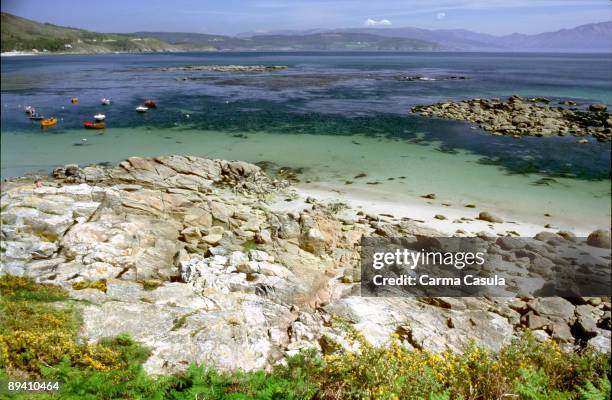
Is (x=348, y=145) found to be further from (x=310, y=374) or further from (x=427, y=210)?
(x=310, y=374)

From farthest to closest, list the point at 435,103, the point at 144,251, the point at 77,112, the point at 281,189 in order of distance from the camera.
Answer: the point at 435,103
the point at 77,112
the point at 281,189
the point at 144,251

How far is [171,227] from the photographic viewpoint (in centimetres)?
1479

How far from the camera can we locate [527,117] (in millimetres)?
40594

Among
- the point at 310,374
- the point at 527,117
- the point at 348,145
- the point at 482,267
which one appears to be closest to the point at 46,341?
the point at 310,374

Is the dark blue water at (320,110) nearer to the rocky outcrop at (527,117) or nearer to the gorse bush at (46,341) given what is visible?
the rocky outcrop at (527,117)

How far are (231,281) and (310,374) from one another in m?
4.93

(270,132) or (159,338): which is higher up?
(270,132)

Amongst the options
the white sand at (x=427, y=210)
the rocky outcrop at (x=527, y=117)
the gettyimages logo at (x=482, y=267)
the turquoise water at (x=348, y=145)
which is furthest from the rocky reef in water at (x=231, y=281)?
the rocky outcrop at (x=527, y=117)

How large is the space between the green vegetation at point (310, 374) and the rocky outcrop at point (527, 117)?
3310cm

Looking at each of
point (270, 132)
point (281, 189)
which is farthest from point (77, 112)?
point (281, 189)

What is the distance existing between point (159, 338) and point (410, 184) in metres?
18.8

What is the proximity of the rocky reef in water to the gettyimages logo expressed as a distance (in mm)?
308

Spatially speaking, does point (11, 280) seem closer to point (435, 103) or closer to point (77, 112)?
point (77, 112)

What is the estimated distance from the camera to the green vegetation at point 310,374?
5.85 metres
